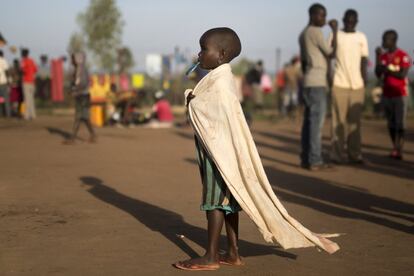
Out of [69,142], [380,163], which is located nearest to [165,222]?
[380,163]

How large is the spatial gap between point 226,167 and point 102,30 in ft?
97.3

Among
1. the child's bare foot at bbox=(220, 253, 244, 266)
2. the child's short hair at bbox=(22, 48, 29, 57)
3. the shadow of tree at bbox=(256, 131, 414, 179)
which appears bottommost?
the shadow of tree at bbox=(256, 131, 414, 179)

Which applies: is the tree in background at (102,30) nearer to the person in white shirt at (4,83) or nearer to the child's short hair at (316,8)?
the person in white shirt at (4,83)

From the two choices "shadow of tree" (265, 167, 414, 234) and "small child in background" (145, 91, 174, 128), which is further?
"small child in background" (145, 91, 174, 128)

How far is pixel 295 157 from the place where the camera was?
12.7 meters

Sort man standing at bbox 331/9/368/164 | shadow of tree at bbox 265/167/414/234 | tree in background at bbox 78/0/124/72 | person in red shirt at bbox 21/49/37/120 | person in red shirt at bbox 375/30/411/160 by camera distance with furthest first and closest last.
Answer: tree in background at bbox 78/0/124/72, person in red shirt at bbox 21/49/37/120, person in red shirt at bbox 375/30/411/160, man standing at bbox 331/9/368/164, shadow of tree at bbox 265/167/414/234

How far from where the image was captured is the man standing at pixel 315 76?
10.5 m

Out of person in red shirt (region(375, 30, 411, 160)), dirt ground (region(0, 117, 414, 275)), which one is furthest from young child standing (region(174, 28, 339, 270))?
person in red shirt (region(375, 30, 411, 160))

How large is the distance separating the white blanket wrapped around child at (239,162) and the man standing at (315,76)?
557 centimetres

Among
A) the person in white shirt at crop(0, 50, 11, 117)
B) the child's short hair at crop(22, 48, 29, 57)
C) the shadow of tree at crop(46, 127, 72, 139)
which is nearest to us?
the shadow of tree at crop(46, 127, 72, 139)

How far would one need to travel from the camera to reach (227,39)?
17.1 feet

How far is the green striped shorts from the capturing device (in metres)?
5.10

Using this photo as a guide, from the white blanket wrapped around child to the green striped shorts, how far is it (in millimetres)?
109

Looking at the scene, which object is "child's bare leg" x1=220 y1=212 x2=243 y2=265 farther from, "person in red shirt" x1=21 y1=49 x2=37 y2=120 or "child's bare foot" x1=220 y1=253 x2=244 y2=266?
"person in red shirt" x1=21 y1=49 x2=37 y2=120
